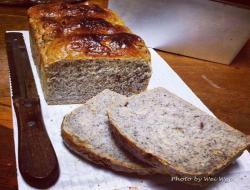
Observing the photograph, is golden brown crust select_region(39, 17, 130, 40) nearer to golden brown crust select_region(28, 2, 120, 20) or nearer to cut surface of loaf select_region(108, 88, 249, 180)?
golden brown crust select_region(28, 2, 120, 20)

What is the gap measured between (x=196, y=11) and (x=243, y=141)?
139 centimetres

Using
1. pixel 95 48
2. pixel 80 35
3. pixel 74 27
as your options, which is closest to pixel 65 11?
pixel 74 27

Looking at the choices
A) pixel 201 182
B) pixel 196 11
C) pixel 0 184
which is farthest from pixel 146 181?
pixel 196 11

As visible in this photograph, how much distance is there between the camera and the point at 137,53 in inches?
82.0

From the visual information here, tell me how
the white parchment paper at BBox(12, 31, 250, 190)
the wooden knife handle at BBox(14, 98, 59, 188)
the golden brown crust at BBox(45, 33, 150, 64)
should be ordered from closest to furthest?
the wooden knife handle at BBox(14, 98, 59, 188) → the white parchment paper at BBox(12, 31, 250, 190) → the golden brown crust at BBox(45, 33, 150, 64)

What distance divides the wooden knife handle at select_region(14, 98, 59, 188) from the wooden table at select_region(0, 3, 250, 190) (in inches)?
6.0

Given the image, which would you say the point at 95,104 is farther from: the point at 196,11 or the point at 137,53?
the point at 196,11

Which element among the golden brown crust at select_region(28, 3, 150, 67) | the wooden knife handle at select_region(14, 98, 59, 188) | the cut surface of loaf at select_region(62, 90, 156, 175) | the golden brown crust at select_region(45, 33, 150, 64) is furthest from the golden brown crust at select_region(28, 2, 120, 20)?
the wooden knife handle at select_region(14, 98, 59, 188)

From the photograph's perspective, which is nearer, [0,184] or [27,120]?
[0,184]

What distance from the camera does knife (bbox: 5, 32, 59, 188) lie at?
4.50 feet

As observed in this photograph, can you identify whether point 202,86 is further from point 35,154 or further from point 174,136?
point 35,154

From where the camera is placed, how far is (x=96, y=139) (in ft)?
5.49

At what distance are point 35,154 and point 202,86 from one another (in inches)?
63.9

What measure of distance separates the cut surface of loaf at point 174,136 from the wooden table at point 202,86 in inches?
19.3
